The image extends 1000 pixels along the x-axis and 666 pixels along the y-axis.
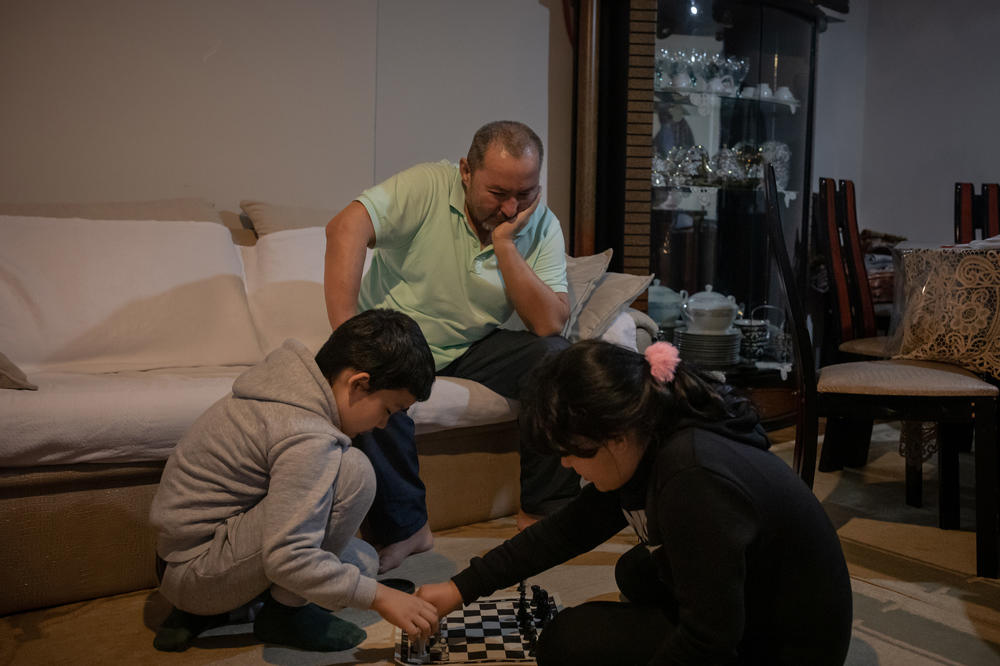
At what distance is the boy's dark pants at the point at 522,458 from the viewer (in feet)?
6.56

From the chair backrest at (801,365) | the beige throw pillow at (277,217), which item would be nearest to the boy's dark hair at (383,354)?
the chair backrest at (801,365)

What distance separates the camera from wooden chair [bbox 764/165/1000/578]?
6.89ft

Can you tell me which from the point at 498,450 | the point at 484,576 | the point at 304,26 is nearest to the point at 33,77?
the point at 304,26

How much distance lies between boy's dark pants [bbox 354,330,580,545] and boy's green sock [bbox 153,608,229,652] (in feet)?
1.50

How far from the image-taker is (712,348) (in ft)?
11.1

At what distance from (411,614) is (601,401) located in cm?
52

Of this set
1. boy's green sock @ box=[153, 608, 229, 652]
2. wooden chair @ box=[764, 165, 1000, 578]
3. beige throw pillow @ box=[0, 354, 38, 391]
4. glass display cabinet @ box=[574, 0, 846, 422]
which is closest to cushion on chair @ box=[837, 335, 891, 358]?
glass display cabinet @ box=[574, 0, 846, 422]

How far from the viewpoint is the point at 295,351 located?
1583 millimetres

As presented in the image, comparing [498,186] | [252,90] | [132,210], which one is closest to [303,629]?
[498,186]

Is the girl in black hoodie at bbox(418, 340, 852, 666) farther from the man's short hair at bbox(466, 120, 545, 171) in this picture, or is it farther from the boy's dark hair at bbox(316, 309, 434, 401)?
the man's short hair at bbox(466, 120, 545, 171)

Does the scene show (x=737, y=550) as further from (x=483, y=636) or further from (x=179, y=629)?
(x=179, y=629)

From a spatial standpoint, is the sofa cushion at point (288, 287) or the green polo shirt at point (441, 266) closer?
the green polo shirt at point (441, 266)

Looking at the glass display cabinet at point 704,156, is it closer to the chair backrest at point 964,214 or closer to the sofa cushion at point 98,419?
the chair backrest at point 964,214

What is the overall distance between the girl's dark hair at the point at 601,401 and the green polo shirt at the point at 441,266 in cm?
111
